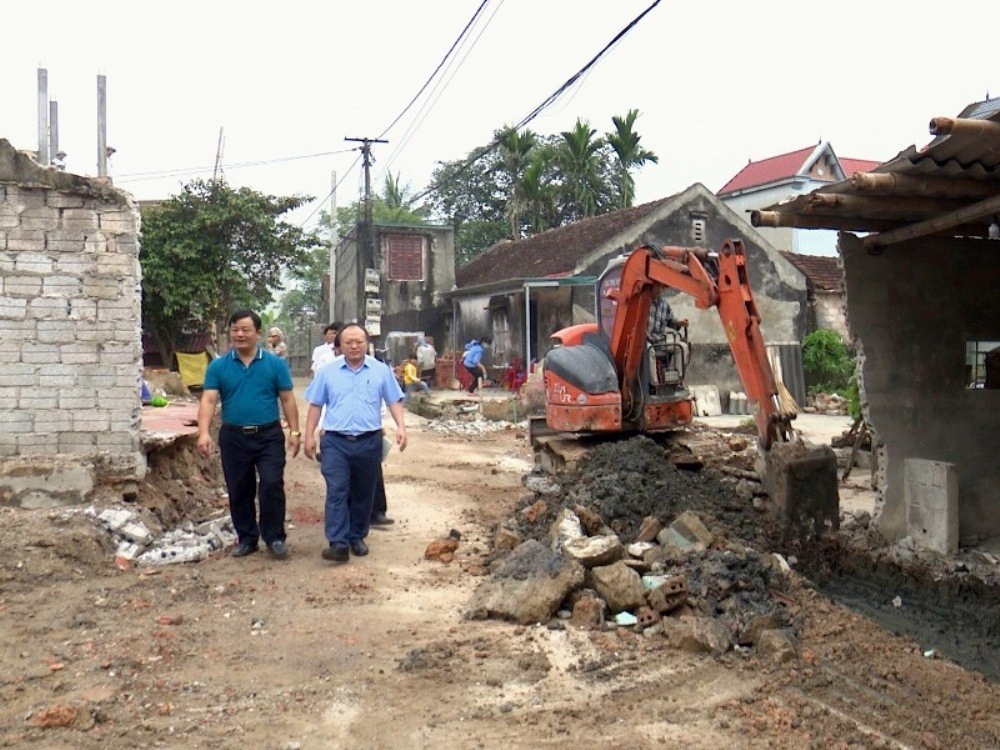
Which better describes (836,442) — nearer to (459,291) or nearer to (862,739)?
(862,739)

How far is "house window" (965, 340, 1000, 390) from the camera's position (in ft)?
24.6

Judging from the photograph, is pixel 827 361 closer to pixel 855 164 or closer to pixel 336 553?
pixel 336 553

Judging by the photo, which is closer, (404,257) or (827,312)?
(827,312)

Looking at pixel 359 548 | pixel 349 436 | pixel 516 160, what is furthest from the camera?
pixel 516 160

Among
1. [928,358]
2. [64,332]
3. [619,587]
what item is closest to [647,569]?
[619,587]

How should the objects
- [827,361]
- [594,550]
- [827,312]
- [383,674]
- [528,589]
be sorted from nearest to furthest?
[383,674] < [528,589] < [594,550] < [827,361] < [827,312]

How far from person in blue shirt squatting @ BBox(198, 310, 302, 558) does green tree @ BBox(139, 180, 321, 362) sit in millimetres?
13602

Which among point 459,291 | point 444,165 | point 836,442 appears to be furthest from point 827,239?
point 836,442

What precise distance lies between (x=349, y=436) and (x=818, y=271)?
65.5 ft

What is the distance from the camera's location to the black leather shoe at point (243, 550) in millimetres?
6340

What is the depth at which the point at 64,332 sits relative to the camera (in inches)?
268

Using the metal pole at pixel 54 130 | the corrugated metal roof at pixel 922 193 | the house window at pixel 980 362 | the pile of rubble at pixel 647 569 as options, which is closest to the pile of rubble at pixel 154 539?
the pile of rubble at pixel 647 569

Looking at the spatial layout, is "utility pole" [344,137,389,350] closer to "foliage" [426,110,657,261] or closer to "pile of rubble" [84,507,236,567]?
"foliage" [426,110,657,261]

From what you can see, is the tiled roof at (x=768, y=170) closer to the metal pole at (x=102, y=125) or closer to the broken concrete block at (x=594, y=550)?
the metal pole at (x=102, y=125)
